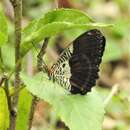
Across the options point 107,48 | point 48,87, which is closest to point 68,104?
point 48,87

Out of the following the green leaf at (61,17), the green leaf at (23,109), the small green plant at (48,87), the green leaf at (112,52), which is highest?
the green leaf at (61,17)

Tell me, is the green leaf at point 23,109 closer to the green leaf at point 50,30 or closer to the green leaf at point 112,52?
the green leaf at point 50,30

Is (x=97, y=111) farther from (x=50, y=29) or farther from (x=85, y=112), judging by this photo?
(x=50, y=29)

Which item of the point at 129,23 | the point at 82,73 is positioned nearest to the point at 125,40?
the point at 129,23

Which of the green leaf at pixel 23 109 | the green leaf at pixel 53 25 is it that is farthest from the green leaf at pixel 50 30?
the green leaf at pixel 23 109

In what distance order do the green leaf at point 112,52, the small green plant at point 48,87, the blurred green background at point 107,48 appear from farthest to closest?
the green leaf at point 112,52 < the blurred green background at point 107,48 < the small green plant at point 48,87

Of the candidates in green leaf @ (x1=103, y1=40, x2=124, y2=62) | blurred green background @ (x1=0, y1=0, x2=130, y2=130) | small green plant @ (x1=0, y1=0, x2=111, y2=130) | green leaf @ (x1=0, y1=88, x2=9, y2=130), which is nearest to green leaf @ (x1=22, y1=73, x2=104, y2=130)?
small green plant @ (x1=0, y1=0, x2=111, y2=130)
